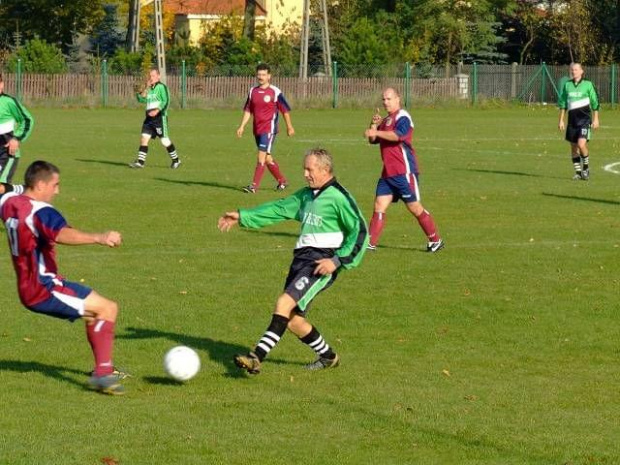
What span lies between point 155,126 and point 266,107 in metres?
5.12

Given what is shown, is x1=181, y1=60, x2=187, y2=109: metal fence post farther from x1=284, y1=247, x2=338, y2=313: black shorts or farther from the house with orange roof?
x1=284, y1=247, x2=338, y2=313: black shorts

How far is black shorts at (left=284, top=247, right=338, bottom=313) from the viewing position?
963cm

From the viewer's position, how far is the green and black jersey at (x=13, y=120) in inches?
666

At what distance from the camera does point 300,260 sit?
9.77 metres

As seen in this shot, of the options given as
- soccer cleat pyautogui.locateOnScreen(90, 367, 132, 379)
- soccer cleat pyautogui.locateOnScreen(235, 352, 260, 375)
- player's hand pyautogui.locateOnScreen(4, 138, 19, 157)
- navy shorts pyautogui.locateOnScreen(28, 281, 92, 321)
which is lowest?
soccer cleat pyautogui.locateOnScreen(90, 367, 132, 379)

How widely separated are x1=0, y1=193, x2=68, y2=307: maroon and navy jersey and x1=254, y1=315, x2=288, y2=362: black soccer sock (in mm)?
1545

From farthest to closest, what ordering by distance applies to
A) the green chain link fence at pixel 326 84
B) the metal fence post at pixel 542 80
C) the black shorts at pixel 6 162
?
the metal fence post at pixel 542 80 < the green chain link fence at pixel 326 84 < the black shorts at pixel 6 162

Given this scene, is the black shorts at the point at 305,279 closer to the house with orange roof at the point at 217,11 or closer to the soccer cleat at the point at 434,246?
the soccer cleat at the point at 434,246

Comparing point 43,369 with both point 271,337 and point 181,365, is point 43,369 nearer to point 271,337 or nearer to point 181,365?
point 181,365

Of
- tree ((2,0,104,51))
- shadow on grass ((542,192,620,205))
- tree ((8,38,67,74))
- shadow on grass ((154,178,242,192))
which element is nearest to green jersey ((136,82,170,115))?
shadow on grass ((154,178,242,192))

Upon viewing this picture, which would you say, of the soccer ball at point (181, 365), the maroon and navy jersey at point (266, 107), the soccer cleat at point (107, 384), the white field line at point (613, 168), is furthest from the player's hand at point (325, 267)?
the white field line at point (613, 168)

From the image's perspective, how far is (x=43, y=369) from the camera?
9.79 m

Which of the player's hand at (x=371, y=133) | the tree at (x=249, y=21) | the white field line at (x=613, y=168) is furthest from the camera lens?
the tree at (x=249, y=21)

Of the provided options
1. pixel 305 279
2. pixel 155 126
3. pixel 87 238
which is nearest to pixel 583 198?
pixel 155 126
